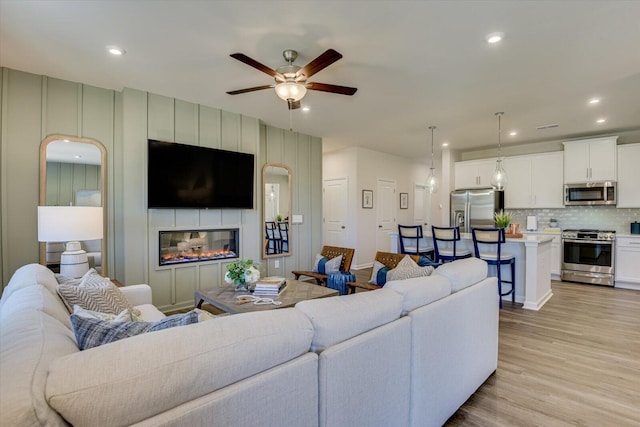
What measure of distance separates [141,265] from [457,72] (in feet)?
13.4

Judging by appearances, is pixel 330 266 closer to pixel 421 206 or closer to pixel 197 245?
pixel 197 245

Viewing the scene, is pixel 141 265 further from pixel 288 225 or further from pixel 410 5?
pixel 410 5

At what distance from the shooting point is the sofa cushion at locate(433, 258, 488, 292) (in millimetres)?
1994

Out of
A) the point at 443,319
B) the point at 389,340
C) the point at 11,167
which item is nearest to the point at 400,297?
the point at 389,340

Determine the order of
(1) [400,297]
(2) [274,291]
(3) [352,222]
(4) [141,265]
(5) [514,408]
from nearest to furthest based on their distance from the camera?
1. (1) [400,297]
2. (5) [514,408]
3. (2) [274,291]
4. (4) [141,265]
5. (3) [352,222]

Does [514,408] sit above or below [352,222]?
below

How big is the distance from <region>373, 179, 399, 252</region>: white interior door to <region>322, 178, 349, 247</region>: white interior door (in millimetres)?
789

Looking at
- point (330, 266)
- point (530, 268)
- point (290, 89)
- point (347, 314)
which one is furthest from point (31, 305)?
point (530, 268)

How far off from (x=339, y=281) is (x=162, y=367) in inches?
112

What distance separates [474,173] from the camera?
6738 mm

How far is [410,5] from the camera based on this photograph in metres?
2.13

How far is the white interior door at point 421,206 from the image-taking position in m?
8.59

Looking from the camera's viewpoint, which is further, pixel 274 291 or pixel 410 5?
pixel 274 291

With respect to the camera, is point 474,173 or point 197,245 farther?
point 474,173
